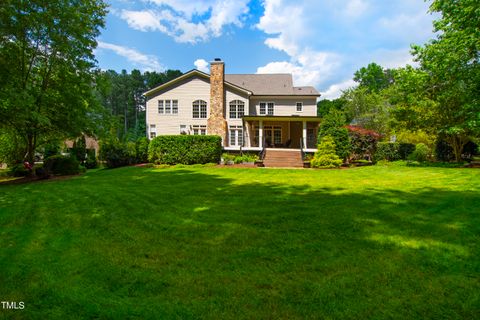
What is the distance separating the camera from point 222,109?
81.6 ft

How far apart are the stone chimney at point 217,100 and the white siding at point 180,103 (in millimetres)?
829

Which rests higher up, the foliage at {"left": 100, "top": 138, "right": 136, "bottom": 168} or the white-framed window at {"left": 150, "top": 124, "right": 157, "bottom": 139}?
the white-framed window at {"left": 150, "top": 124, "right": 157, "bottom": 139}

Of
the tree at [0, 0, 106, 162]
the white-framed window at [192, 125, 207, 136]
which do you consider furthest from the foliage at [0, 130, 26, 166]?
the white-framed window at [192, 125, 207, 136]

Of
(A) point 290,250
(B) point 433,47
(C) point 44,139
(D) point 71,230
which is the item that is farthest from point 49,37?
(B) point 433,47

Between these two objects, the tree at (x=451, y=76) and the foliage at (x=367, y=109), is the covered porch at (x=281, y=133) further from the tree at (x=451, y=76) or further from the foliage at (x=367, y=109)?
the foliage at (x=367, y=109)

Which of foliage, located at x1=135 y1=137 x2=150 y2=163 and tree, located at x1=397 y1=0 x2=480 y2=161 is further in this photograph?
foliage, located at x1=135 y1=137 x2=150 y2=163

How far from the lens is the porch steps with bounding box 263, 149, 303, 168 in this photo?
18.0 m

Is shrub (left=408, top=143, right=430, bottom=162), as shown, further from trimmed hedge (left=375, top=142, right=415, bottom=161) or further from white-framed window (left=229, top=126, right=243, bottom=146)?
white-framed window (left=229, top=126, right=243, bottom=146)

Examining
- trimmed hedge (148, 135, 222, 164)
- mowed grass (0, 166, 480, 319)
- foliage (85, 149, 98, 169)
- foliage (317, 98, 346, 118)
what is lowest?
mowed grass (0, 166, 480, 319)

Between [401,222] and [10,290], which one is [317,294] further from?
[10,290]

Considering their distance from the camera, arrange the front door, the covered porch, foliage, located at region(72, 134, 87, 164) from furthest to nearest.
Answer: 1. the front door
2. the covered porch
3. foliage, located at region(72, 134, 87, 164)

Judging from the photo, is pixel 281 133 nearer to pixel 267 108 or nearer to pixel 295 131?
pixel 295 131

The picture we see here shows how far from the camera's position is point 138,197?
22.4 feet

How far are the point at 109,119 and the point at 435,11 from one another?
19.7 m
